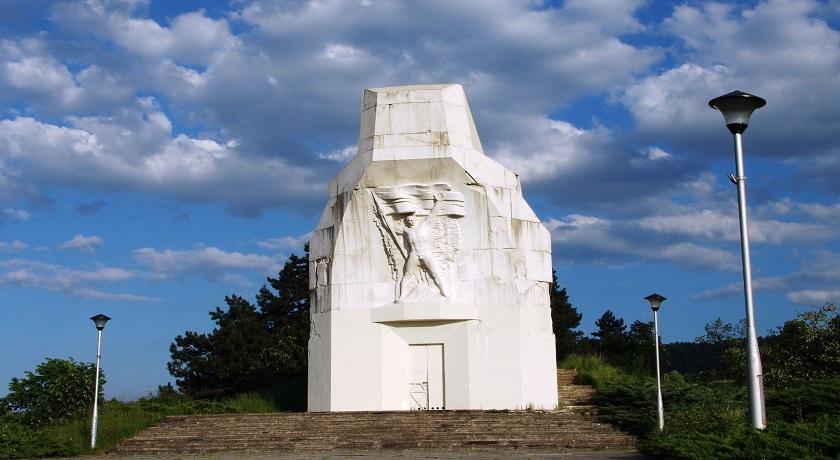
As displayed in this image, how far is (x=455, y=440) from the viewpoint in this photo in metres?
19.2

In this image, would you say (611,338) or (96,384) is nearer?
(96,384)

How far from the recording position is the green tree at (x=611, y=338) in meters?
44.0

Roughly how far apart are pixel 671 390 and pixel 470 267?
6.10 meters

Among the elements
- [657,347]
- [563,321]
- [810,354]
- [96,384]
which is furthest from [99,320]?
[563,321]

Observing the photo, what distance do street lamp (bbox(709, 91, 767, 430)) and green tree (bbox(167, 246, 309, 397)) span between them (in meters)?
26.3

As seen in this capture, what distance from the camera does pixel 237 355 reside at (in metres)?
38.6

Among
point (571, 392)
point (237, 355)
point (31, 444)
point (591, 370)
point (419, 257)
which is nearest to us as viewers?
point (31, 444)

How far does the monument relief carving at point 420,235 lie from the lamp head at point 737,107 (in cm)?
1333

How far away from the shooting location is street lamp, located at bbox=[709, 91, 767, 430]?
11.0 meters

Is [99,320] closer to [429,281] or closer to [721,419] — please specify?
[429,281]

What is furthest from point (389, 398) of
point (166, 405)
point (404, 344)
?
point (166, 405)

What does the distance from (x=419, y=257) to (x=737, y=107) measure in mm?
13650

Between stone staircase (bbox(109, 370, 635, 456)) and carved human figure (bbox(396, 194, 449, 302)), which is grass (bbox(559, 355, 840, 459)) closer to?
stone staircase (bbox(109, 370, 635, 456))

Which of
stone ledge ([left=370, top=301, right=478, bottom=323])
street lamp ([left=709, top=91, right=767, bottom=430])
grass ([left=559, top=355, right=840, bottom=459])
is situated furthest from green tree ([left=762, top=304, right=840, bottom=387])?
street lamp ([left=709, top=91, right=767, bottom=430])
